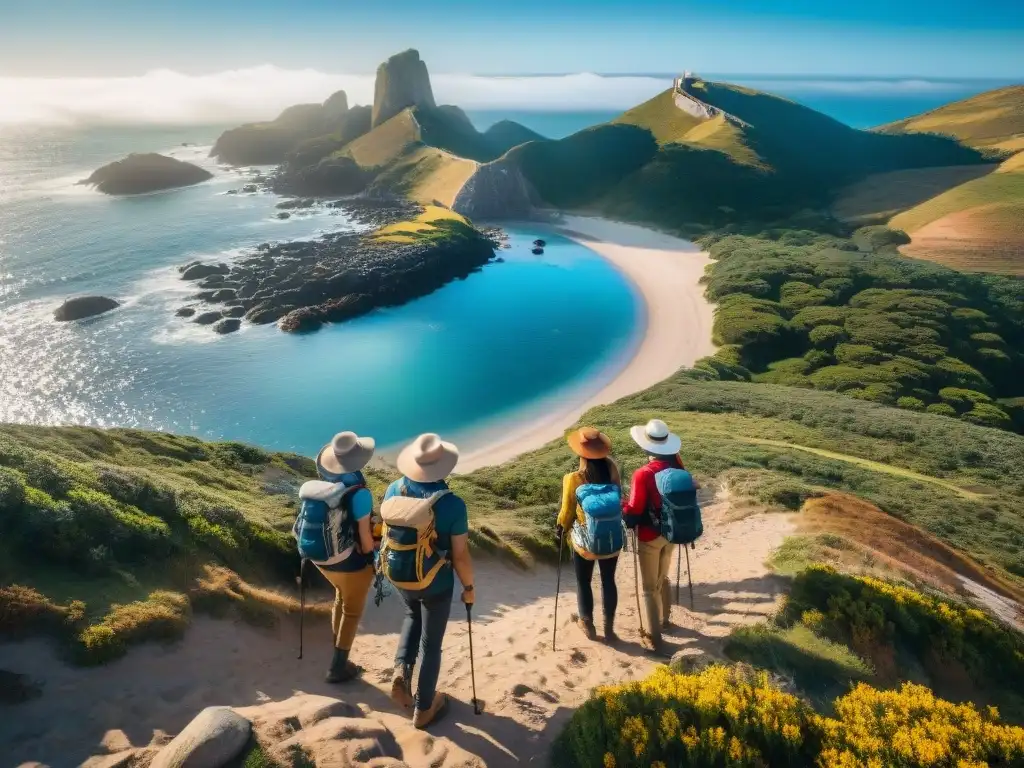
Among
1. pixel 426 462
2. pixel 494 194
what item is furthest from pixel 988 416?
pixel 494 194

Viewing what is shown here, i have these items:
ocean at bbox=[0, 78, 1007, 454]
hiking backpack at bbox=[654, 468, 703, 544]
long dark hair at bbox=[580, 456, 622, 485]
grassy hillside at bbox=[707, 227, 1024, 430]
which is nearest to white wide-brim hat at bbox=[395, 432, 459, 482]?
long dark hair at bbox=[580, 456, 622, 485]

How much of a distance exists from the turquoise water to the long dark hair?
78.0 ft

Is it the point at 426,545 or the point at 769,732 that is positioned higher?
the point at 426,545

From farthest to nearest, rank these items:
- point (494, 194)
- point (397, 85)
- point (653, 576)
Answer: point (397, 85), point (494, 194), point (653, 576)

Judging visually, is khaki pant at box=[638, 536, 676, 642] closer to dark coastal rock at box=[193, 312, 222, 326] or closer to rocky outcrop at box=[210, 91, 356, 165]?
dark coastal rock at box=[193, 312, 222, 326]

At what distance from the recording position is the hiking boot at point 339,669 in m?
6.46

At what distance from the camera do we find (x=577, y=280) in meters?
59.4

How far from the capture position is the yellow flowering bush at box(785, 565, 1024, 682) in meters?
6.91

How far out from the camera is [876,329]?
139ft

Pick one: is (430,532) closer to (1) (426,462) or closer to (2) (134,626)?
(1) (426,462)

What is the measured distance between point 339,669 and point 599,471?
359cm

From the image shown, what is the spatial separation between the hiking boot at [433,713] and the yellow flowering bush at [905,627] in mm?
4414

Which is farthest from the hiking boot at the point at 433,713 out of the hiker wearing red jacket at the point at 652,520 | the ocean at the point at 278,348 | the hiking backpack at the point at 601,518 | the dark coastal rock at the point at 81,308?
the dark coastal rock at the point at 81,308

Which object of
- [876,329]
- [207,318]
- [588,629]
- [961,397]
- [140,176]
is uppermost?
[140,176]
